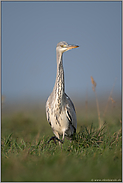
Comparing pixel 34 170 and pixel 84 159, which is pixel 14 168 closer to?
pixel 34 170

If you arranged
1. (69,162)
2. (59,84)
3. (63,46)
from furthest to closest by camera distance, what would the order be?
(63,46) < (59,84) < (69,162)

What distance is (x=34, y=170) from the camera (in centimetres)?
316

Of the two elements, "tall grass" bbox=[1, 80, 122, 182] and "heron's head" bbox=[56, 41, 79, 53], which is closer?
"tall grass" bbox=[1, 80, 122, 182]

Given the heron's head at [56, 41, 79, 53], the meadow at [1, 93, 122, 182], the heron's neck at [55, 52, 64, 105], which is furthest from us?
the heron's head at [56, 41, 79, 53]

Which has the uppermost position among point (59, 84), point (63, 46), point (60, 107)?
point (63, 46)

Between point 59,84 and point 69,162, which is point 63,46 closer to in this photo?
point 59,84

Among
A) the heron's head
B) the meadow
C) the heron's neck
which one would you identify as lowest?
the meadow

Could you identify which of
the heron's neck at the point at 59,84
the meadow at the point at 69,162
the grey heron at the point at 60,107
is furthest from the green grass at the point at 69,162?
the heron's neck at the point at 59,84

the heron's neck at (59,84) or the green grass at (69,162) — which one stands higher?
the heron's neck at (59,84)

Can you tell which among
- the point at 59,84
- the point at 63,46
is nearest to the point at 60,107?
the point at 59,84

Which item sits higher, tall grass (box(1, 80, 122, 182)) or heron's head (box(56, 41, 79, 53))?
heron's head (box(56, 41, 79, 53))

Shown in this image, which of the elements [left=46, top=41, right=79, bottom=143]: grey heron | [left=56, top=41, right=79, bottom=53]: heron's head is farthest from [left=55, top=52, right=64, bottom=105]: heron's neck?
[left=56, top=41, right=79, bottom=53]: heron's head

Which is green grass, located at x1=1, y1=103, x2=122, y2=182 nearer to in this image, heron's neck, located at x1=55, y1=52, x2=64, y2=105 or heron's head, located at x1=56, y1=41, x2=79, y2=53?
heron's neck, located at x1=55, y1=52, x2=64, y2=105

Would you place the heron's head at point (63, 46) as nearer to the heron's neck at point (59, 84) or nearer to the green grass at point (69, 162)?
the heron's neck at point (59, 84)
